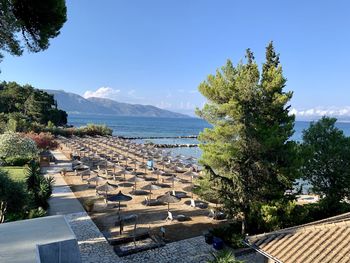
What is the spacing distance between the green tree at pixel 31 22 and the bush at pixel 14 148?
21669 millimetres

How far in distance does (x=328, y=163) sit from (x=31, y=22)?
64.3ft

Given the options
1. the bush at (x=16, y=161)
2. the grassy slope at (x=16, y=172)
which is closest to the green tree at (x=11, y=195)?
the grassy slope at (x=16, y=172)

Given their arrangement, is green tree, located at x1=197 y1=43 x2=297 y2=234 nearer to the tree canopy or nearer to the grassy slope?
the grassy slope

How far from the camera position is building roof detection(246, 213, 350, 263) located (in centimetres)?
961

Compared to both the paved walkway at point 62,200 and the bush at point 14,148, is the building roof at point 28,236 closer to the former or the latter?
the paved walkway at point 62,200

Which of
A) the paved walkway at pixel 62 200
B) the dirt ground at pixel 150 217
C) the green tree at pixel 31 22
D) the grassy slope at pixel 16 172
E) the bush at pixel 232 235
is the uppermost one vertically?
the green tree at pixel 31 22

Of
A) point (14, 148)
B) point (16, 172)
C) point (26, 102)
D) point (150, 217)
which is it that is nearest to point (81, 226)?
point (150, 217)

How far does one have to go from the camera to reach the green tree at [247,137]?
1627 centimetres

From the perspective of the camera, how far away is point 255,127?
16.6m

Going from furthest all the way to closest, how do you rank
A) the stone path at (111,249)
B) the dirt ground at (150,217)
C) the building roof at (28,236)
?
1. the dirt ground at (150,217)
2. the stone path at (111,249)
3. the building roof at (28,236)

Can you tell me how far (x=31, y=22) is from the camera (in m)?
12.1

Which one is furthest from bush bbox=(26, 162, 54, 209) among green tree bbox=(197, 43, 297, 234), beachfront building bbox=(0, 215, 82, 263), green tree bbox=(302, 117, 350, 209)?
green tree bbox=(302, 117, 350, 209)

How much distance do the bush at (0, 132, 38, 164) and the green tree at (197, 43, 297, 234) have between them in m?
22.4

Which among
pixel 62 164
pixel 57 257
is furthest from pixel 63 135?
pixel 57 257
